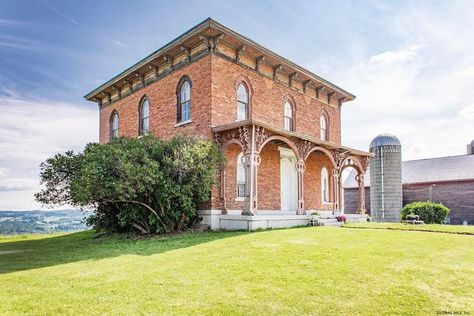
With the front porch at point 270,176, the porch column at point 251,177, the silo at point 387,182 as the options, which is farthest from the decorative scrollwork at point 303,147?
the silo at point 387,182

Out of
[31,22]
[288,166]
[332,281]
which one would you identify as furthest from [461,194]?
[31,22]

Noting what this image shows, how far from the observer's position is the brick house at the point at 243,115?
571 inches

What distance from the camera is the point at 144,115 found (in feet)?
64.5

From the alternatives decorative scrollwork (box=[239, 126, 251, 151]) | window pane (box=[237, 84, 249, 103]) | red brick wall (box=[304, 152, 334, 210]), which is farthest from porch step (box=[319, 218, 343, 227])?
window pane (box=[237, 84, 249, 103])

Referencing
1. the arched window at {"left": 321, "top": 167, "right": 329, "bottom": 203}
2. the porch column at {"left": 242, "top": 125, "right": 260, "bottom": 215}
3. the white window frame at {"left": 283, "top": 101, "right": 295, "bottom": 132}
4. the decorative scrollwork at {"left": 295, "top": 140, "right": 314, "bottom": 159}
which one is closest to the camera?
the porch column at {"left": 242, "top": 125, "right": 260, "bottom": 215}

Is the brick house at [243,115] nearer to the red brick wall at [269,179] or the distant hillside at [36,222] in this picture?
the red brick wall at [269,179]

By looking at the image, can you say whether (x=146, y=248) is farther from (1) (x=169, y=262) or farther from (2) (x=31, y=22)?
(2) (x=31, y=22)

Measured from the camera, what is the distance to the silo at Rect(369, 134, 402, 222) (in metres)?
23.8

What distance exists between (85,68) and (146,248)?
7.85 metres

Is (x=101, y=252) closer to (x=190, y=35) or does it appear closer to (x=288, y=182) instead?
(x=190, y=35)

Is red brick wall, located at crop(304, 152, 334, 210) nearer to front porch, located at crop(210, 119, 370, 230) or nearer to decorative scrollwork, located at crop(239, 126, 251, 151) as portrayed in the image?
front porch, located at crop(210, 119, 370, 230)

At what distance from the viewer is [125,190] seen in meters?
11.8

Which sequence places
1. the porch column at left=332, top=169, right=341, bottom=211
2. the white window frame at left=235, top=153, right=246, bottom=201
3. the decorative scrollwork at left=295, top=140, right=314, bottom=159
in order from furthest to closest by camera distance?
1. the porch column at left=332, top=169, right=341, bottom=211
2. the decorative scrollwork at left=295, top=140, right=314, bottom=159
3. the white window frame at left=235, top=153, right=246, bottom=201

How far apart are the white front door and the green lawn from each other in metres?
8.15
